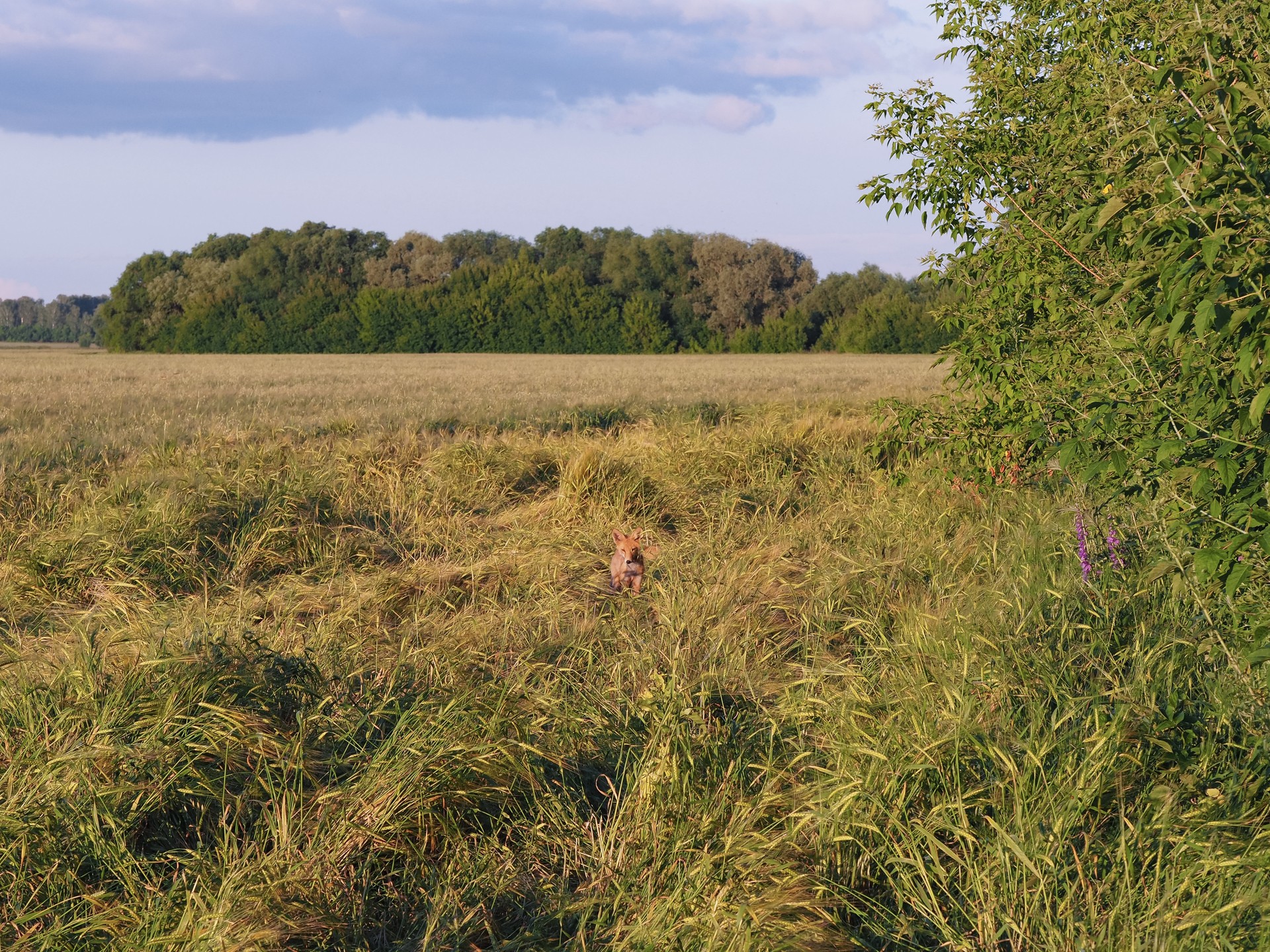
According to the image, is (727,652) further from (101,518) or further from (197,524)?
(101,518)

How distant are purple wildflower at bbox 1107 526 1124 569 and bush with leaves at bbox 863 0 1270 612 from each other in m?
0.26

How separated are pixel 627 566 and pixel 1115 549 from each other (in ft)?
7.50

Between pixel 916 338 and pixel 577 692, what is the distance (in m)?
48.8

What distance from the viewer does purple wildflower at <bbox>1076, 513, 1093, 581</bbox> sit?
3.92 m

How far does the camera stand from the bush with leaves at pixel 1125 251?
2.21 metres

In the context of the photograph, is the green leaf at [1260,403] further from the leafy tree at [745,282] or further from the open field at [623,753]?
the leafy tree at [745,282]

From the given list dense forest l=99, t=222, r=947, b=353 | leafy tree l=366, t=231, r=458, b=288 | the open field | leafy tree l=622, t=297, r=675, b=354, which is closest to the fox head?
the open field

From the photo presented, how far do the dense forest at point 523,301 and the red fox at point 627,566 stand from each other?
46075mm

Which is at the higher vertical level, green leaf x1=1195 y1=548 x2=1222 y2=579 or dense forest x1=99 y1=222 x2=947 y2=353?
dense forest x1=99 y1=222 x2=947 y2=353

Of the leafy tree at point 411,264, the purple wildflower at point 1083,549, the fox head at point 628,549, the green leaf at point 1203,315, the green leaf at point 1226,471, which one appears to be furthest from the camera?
the leafy tree at point 411,264

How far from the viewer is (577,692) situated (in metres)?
3.39

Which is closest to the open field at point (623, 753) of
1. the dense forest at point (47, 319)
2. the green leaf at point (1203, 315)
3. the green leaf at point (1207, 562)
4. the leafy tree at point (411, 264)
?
the green leaf at point (1207, 562)

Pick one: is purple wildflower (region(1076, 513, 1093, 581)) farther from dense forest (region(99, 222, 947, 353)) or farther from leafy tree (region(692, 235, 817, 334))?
leafy tree (region(692, 235, 817, 334))

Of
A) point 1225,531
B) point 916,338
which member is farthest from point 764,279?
point 1225,531
